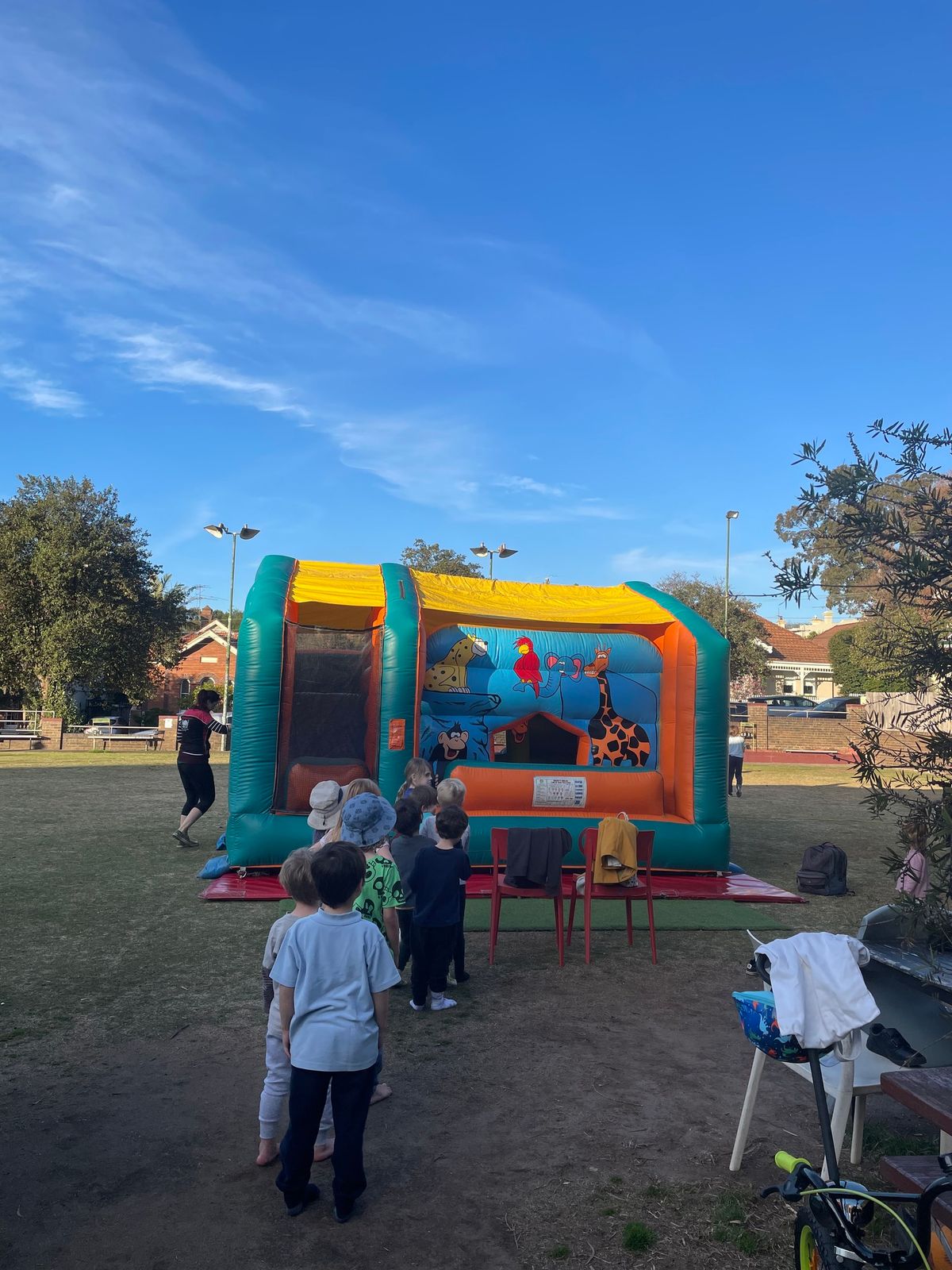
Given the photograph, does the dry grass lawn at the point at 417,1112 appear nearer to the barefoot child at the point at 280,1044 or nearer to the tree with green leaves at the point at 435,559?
the barefoot child at the point at 280,1044

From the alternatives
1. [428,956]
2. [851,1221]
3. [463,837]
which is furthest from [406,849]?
[851,1221]

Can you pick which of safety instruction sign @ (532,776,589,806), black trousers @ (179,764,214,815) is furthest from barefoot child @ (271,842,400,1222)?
black trousers @ (179,764,214,815)

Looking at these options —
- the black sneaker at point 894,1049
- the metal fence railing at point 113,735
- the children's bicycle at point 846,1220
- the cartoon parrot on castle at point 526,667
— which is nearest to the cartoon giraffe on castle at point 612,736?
the cartoon parrot on castle at point 526,667

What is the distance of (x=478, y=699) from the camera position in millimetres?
11016

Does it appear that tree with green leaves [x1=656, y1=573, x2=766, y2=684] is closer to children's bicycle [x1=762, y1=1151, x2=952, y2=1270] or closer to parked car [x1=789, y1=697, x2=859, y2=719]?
parked car [x1=789, y1=697, x2=859, y2=719]

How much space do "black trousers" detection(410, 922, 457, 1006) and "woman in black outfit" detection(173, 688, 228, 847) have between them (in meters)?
5.28

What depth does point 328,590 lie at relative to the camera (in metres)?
10.0

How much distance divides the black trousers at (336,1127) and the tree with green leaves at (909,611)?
1995 millimetres

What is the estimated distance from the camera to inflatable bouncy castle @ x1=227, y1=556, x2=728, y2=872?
9367 millimetres

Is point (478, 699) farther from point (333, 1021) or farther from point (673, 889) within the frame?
point (333, 1021)

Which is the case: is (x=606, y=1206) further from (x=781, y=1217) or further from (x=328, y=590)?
(x=328, y=590)

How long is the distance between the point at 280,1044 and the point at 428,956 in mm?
2051

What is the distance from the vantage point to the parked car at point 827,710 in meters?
36.1

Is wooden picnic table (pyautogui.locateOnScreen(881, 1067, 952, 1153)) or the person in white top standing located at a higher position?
the person in white top standing
